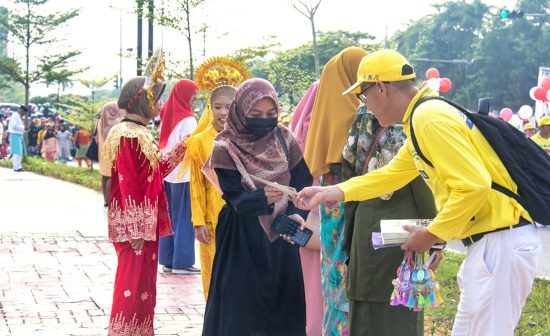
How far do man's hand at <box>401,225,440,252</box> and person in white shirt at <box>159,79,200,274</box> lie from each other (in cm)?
514

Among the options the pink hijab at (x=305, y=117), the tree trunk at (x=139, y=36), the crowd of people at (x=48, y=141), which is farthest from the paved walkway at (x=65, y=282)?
the crowd of people at (x=48, y=141)

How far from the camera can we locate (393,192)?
5.00 meters

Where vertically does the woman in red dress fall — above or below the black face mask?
below

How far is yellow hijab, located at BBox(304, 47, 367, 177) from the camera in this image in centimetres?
564

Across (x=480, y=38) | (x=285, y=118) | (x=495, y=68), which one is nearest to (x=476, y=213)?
(x=285, y=118)

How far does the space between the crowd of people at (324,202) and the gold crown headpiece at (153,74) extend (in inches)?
0.5

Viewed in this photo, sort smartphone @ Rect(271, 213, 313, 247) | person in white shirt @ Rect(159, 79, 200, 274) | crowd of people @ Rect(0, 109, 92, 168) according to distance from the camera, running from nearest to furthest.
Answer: smartphone @ Rect(271, 213, 313, 247) < person in white shirt @ Rect(159, 79, 200, 274) < crowd of people @ Rect(0, 109, 92, 168)

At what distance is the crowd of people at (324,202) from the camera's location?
3.82 metres

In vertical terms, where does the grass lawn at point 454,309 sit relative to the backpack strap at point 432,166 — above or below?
below

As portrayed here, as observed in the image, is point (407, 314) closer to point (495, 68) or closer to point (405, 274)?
point (405, 274)

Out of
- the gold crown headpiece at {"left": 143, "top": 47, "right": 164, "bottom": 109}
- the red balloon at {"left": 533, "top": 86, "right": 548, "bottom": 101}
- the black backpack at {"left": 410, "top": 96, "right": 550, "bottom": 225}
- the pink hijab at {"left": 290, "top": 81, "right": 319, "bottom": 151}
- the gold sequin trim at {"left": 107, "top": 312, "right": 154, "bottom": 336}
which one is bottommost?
the gold sequin trim at {"left": 107, "top": 312, "right": 154, "bottom": 336}

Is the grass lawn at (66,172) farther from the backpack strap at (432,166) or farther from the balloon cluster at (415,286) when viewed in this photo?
the backpack strap at (432,166)

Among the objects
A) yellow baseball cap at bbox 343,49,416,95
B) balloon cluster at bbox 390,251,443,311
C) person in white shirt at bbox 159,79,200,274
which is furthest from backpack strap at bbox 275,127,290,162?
person in white shirt at bbox 159,79,200,274

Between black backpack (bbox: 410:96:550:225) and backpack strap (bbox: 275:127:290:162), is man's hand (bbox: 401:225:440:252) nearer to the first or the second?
black backpack (bbox: 410:96:550:225)
